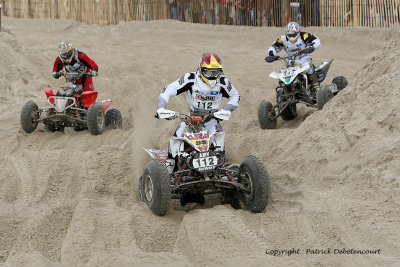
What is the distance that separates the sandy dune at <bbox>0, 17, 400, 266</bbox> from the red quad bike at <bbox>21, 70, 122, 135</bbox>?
0.77 feet

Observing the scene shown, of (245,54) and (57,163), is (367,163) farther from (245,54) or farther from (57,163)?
(245,54)

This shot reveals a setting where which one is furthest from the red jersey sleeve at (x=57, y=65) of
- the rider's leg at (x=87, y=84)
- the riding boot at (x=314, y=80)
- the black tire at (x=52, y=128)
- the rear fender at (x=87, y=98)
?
the riding boot at (x=314, y=80)

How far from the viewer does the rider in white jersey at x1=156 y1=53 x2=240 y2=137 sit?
7.19 metres

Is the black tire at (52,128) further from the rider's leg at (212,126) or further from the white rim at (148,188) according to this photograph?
the white rim at (148,188)

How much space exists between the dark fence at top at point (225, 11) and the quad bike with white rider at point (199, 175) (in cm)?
1311

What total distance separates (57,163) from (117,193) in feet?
4.52

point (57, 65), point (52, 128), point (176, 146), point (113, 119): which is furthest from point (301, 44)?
point (176, 146)

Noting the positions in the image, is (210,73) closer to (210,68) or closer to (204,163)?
(210,68)

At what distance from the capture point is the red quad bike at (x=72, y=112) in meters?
10.4

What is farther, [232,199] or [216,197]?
[216,197]

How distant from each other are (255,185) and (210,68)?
1659 mm

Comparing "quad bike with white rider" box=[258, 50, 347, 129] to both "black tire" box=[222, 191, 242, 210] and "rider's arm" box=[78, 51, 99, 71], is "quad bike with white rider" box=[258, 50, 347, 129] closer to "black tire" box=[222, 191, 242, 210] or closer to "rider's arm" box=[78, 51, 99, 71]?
"rider's arm" box=[78, 51, 99, 71]

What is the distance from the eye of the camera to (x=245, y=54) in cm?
1764

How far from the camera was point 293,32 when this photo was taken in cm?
1106
